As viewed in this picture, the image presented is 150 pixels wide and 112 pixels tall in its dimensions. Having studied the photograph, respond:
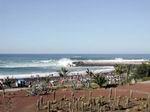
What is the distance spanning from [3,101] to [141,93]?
37.1 ft

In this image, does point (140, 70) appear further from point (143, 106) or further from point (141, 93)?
point (143, 106)

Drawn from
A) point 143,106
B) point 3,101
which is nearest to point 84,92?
point 3,101

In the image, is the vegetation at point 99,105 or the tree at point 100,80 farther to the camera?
the tree at point 100,80

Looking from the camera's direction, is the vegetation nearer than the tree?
Yes

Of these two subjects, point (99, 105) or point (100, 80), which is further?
point (100, 80)

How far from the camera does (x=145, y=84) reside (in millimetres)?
38812

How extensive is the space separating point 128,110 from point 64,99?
6.69 m

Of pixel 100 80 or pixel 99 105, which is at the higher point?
pixel 100 80

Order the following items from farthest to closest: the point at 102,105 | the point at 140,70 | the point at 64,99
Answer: the point at 140,70 → the point at 64,99 → the point at 102,105

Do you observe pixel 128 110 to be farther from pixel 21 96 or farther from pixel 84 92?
pixel 21 96

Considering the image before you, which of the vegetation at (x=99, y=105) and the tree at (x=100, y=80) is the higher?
the tree at (x=100, y=80)

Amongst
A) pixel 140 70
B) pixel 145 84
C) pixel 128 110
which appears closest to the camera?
pixel 128 110

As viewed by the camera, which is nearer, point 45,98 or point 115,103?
point 115,103

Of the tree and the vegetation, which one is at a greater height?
the tree
